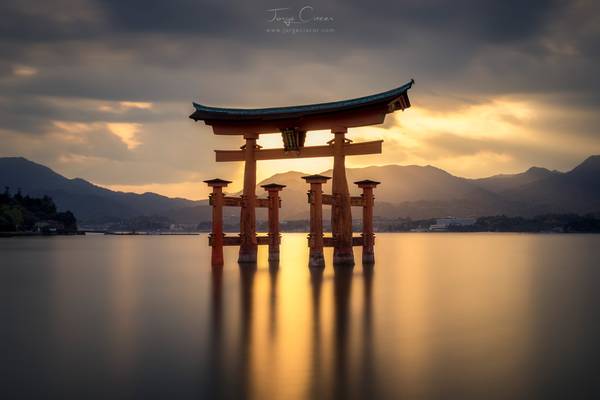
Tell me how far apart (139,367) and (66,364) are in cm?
138

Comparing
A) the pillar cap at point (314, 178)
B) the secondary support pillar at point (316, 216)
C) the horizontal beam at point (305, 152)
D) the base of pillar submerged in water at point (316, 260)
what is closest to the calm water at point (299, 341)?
the base of pillar submerged in water at point (316, 260)

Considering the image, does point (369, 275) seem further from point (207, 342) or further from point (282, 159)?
point (207, 342)

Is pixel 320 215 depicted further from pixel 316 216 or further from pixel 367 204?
pixel 367 204

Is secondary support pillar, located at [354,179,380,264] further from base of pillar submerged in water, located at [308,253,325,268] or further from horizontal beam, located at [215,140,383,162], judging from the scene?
base of pillar submerged in water, located at [308,253,325,268]

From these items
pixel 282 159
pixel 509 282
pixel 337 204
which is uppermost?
pixel 282 159

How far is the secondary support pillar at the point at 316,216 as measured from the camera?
25.0 meters

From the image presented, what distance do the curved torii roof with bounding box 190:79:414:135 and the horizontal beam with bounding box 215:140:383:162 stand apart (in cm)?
94

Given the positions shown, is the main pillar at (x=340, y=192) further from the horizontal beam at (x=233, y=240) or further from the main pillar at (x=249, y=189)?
the horizontal beam at (x=233, y=240)

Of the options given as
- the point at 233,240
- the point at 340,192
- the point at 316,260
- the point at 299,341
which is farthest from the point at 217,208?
the point at 299,341

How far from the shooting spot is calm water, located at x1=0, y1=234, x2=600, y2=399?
8789 millimetres

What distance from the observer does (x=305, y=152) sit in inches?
1053

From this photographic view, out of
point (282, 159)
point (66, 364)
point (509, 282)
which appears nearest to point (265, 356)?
point (66, 364)

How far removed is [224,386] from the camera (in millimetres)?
8891

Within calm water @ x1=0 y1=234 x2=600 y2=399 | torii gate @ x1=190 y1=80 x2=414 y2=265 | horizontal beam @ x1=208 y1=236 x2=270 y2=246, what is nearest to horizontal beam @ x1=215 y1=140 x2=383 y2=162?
torii gate @ x1=190 y1=80 x2=414 y2=265
